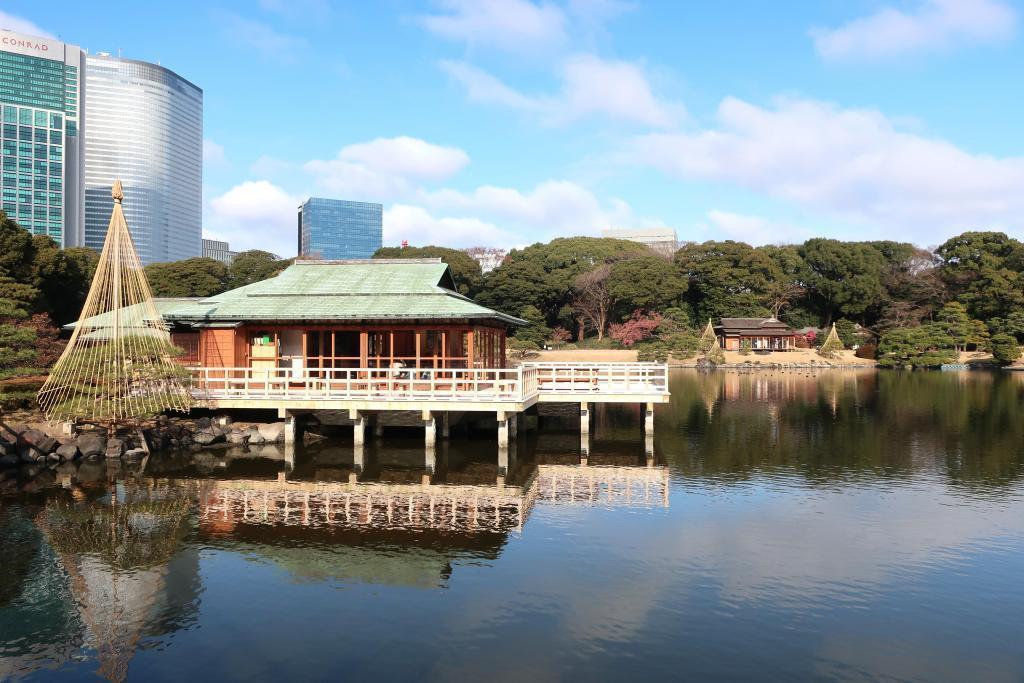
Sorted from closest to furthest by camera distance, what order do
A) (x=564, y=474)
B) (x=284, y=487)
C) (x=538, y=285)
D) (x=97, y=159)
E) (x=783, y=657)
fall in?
(x=783, y=657), (x=284, y=487), (x=564, y=474), (x=538, y=285), (x=97, y=159)

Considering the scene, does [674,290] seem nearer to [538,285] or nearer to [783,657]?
[538,285]

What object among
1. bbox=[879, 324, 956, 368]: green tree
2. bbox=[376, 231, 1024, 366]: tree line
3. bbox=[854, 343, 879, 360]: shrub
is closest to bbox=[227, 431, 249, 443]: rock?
bbox=[376, 231, 1024, 366]: tree line

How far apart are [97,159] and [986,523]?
179415 mm

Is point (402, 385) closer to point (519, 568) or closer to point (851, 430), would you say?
point (519, 568)

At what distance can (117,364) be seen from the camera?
2052 cm

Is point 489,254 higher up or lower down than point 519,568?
higher up

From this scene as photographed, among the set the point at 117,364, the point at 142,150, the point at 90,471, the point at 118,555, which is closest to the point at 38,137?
the point at 142,150

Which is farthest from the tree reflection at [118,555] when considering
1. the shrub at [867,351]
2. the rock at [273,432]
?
the shrub at [867,351]

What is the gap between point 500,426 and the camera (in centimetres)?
2197

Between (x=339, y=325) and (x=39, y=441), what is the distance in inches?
368

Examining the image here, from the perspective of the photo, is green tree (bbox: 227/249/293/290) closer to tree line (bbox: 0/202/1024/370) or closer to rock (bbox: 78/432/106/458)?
tree line (bbox: 0/202/1024/370)

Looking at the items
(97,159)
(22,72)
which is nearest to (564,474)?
(22,72)

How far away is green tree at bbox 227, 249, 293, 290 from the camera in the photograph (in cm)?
7138

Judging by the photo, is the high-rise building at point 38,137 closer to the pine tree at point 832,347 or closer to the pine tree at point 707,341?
the pine tree at point 707,341
